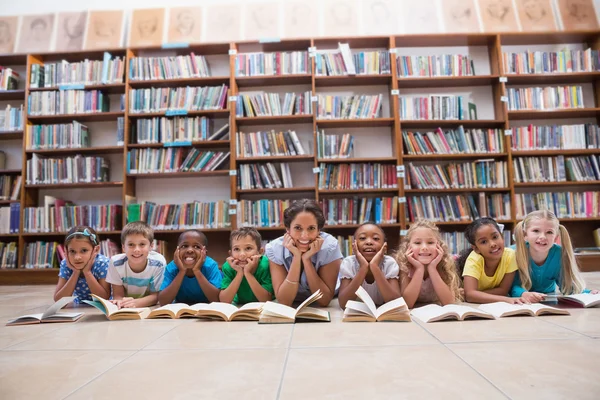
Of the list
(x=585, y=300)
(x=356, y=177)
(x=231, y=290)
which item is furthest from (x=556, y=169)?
(x=231, y=290)

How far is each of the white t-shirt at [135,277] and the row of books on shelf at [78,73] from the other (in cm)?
247

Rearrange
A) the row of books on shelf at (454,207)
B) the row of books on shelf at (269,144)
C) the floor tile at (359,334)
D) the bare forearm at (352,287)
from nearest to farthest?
the floor tile at (359,334), the bare forearm at (352,287), the row of books on shelf at (454,207), the row of books on shelf at (269,144)

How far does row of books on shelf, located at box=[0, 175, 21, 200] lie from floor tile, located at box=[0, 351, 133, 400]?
3.47 metres

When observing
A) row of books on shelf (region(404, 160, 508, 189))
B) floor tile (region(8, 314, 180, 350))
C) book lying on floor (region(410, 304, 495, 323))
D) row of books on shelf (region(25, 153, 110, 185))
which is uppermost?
row of books on shelf (region(25, 153, 110, 185))

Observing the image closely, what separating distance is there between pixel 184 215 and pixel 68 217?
1.15 meters

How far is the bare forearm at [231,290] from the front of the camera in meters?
1.95

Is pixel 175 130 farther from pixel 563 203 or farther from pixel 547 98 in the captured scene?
pixel 563 203

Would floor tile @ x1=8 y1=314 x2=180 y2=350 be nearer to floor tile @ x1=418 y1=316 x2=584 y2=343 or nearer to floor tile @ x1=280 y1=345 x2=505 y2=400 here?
floor tile @ x1=280 y1=345 x2=505 y2=400

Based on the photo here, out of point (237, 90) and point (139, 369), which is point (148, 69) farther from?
point (139, 369)

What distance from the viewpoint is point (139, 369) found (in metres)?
0.95

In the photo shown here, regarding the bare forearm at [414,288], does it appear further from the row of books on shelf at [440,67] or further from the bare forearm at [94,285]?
the row of books on shelf at [440,67]

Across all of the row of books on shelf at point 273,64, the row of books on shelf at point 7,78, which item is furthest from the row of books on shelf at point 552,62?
the row of books on shelf at point 7,78

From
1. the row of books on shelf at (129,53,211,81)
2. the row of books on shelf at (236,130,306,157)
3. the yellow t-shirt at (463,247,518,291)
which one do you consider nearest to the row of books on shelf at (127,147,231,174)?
the row of books on shelf at (236,130,306,157)

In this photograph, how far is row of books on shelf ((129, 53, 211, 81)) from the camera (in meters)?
3.90
